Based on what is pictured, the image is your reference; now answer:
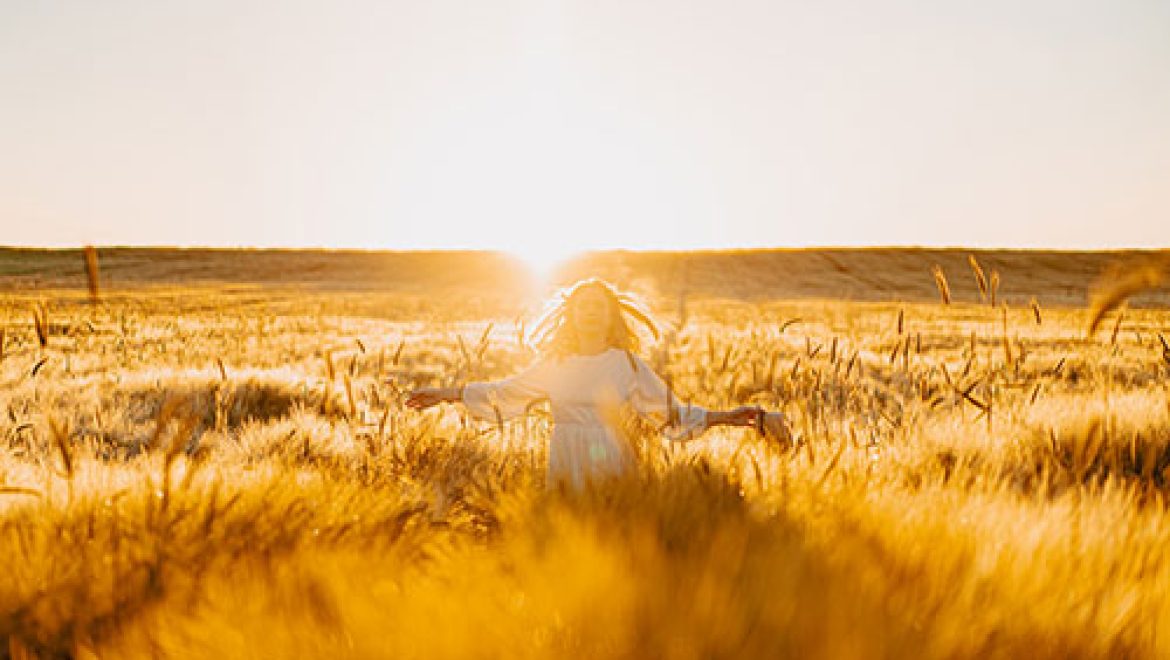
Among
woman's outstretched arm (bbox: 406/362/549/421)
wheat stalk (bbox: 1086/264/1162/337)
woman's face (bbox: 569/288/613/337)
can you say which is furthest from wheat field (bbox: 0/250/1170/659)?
woman's face (bbox: 569/288/613/337)

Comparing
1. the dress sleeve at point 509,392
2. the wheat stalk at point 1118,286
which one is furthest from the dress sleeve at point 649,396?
the wheat stalk at point 1118,286

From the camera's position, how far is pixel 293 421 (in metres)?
5.29

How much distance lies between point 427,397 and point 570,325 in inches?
30.0

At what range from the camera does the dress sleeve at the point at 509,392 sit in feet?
12.5

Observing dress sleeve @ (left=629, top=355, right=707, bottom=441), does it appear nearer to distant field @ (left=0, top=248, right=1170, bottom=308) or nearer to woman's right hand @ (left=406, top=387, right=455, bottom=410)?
woman's right hand @ (left=406, top=387, right=455, bottom=410)

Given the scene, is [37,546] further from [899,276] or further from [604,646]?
[899,276]

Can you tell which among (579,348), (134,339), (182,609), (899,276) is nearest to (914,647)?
(182,609)

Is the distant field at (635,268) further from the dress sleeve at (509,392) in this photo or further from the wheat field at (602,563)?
the wheat field at (602,563)

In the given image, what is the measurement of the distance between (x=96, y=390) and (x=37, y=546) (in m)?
5.89

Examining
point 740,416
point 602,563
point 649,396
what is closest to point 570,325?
point 649,396

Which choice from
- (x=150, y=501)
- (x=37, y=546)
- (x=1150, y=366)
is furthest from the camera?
(x=1150, y=366)

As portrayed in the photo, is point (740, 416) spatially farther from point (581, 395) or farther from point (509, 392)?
A: point (509, 392)

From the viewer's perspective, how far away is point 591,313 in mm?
3971

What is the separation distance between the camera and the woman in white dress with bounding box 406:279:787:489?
3496 millimetres
